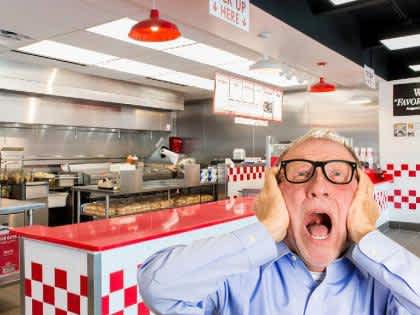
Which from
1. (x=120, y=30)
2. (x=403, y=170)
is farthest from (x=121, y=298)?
(x=403, y=170)

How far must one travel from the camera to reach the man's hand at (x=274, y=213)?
3.36 ft

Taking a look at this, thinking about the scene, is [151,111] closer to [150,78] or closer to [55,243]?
[150,78]

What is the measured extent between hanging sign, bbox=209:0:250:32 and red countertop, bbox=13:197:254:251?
1.45 m

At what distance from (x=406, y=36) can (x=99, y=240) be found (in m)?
5.00

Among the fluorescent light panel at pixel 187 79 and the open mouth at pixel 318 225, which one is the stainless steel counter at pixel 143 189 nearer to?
the fluorescent light panel at pixel 187 79

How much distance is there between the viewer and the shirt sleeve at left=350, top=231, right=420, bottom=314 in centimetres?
92

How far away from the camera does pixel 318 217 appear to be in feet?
3.44

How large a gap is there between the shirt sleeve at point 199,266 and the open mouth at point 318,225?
11cm

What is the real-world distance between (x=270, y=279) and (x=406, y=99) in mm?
7297

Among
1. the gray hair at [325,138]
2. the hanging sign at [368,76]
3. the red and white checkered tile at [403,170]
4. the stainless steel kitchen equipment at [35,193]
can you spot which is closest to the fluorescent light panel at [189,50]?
the hanging sign at [368,76]

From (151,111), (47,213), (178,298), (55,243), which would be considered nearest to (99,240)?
(55,243)

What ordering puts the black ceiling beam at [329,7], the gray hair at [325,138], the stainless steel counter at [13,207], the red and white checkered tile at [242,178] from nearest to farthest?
the gray hair at [325,138]
the stainless steel counter at [13,207]
the black ceiling beam at [329,7]
the red and white checkered tile at [242,178]

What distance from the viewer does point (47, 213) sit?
6.29 meters

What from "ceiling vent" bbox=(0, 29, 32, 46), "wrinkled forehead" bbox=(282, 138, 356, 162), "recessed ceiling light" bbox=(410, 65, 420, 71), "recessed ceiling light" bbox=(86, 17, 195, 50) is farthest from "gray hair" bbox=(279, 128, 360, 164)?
"recessed ceiling light" bbox=(410, 65, 420, 71)
